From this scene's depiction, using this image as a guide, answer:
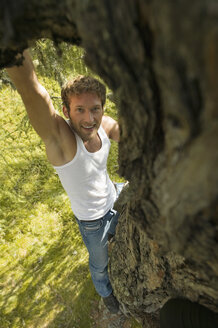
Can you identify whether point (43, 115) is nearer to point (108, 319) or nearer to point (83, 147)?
point (83, 147)

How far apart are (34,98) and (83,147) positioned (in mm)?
816

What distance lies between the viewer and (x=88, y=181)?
267cm

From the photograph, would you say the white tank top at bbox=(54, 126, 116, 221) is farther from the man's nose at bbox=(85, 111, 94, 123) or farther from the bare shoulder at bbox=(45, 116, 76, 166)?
the man's nose at bbox=(85, 111, 94, 123)

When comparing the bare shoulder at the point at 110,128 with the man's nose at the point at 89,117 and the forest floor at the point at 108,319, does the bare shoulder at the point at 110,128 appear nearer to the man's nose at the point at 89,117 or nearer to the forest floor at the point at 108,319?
the man's nose at the point at 89,117

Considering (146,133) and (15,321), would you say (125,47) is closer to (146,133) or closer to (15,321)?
(146,133)

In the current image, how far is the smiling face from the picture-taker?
2.44 meters

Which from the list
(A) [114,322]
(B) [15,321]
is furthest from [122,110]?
(B) [15,321]

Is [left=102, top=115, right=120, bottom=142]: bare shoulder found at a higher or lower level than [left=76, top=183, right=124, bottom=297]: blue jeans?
higher

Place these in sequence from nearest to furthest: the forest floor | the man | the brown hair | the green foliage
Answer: the man → the brown hair → the forest floor → the green foliage

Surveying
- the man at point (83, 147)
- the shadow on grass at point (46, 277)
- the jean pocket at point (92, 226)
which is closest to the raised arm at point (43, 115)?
the man at point (83, 147)

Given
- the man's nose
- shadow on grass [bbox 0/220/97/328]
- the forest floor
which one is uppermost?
the man's nose

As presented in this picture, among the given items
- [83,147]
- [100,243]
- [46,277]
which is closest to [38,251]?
[46,277]

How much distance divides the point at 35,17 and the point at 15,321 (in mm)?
4251

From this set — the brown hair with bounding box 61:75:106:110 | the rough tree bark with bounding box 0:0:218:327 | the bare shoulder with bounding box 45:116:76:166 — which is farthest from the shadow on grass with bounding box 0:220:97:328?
the rough tree bark with bounding box 0:0:218:327
